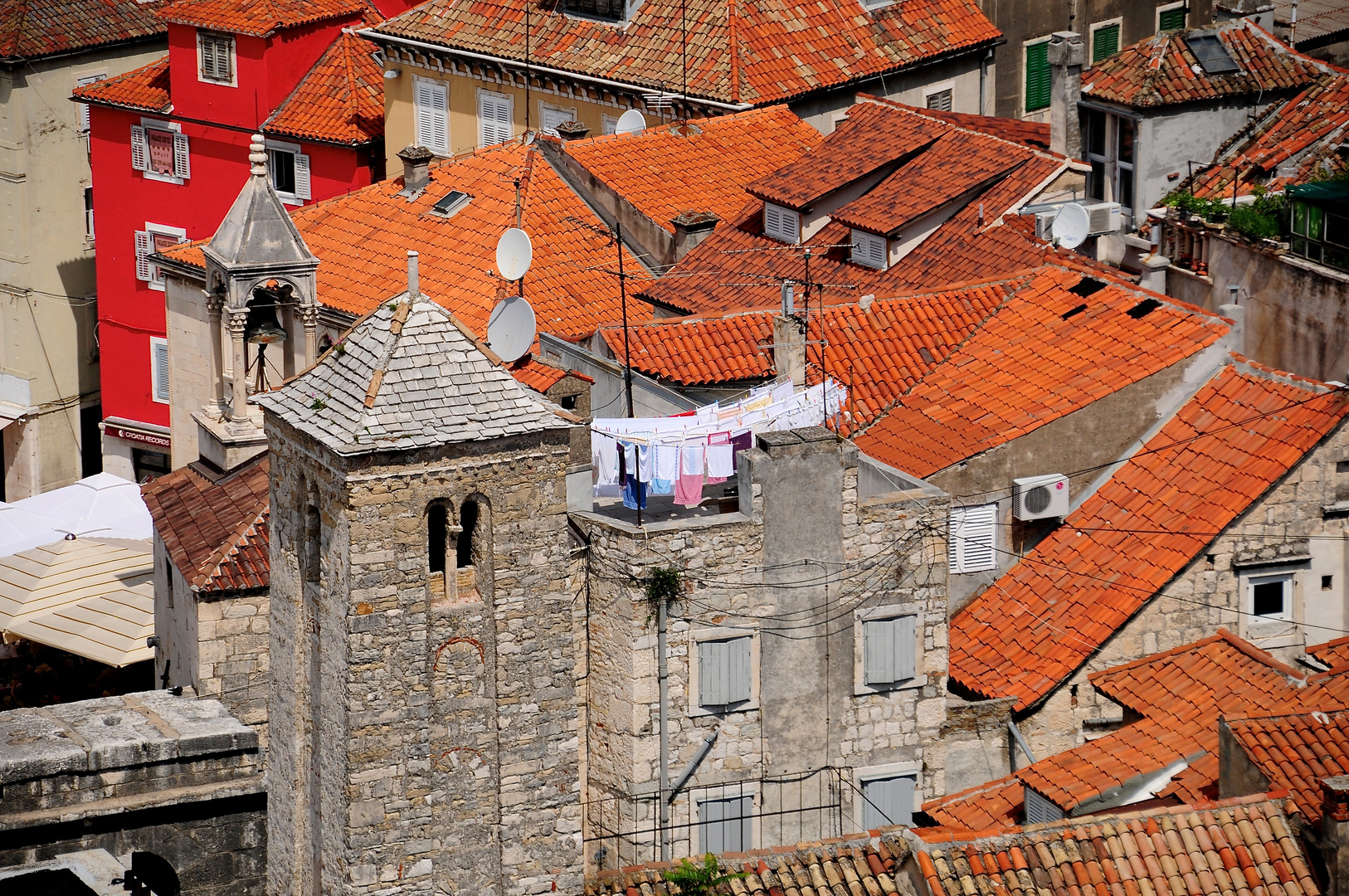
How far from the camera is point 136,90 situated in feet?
201

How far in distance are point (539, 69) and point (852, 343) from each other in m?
17.2

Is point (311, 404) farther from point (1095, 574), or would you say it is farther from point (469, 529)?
point (1095, 574)

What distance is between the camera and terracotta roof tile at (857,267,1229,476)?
1417 inches

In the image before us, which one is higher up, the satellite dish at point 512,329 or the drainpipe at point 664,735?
the satellite dish at point 512,329

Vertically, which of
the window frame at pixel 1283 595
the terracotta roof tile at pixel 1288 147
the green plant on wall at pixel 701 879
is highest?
the terracotta roof tile at pixel 1288 147

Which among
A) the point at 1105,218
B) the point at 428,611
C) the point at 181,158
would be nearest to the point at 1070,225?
the point at 1105,218

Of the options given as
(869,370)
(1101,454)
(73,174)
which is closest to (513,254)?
(869,370)

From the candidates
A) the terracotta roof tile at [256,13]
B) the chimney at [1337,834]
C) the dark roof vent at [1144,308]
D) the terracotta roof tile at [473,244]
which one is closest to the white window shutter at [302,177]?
the terracotta roof tile at [256,13]

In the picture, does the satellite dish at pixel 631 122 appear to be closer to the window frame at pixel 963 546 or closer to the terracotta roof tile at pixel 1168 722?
the window frame at pixel 963 546

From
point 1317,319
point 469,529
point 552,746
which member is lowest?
point 552,746

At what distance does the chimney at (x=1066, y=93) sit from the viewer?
45.3 m

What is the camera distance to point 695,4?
174ft

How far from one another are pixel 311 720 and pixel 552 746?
280cm

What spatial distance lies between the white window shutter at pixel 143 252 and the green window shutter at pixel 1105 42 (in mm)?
23594
